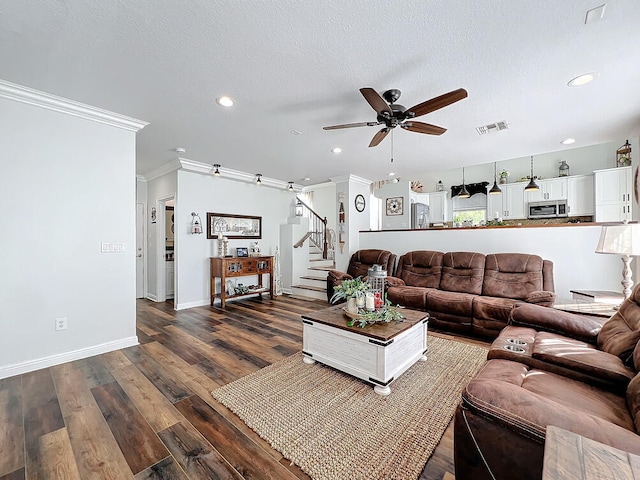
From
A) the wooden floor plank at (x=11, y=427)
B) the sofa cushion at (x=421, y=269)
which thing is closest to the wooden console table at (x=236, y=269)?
the sofa cushion at (x=421, y=269)

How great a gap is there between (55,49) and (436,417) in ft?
12.4

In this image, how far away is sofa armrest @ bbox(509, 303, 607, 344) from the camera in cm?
200

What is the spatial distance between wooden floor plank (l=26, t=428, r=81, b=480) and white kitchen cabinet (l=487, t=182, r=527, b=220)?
796cm

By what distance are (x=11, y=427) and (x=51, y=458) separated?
1.85ft

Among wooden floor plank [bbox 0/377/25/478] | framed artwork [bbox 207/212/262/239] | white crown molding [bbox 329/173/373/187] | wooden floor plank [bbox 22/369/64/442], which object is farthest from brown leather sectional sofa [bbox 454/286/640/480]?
framed artwork [bbox 207/212/262/239]

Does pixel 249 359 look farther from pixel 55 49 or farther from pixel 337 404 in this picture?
pixel 55 49

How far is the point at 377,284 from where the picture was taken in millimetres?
2924

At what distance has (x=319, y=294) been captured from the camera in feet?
18.8

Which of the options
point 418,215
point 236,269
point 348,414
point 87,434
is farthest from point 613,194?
point 87,434

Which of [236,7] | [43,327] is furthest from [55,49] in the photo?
[43,327]

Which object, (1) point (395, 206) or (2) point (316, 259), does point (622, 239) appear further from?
(2) point (316, 259)

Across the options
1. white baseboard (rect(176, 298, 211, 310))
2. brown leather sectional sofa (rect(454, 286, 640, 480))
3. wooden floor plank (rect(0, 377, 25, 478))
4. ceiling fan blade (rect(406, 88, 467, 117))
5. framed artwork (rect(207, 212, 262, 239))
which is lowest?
wooden floor plank (rect(0, 377, 25, 478))

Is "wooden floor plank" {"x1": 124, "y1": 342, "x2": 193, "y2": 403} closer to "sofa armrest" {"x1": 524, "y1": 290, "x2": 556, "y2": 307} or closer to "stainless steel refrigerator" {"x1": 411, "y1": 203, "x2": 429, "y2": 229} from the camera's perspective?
"sofa armrest" {"x1": 524, "y1": 290, "x2": 556, "y2": 307}

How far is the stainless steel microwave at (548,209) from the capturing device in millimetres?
5809
